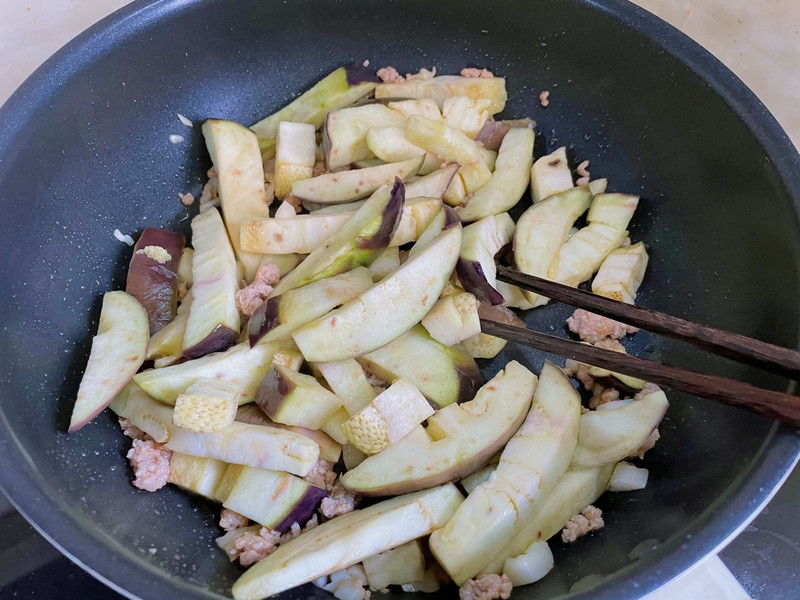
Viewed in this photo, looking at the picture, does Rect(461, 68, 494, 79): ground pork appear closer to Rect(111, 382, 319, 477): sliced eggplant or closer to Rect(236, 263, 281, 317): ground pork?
Rect(236, 263, 281, 317): ground pork

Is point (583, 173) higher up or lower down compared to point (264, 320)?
higher up

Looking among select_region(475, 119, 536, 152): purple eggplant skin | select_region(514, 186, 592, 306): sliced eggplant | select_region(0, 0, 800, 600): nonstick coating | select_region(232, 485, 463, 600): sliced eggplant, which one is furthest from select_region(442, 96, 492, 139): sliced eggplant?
select_region(232, 485, 463, 600): sliced eggplant

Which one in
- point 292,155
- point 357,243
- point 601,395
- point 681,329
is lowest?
point 601,395

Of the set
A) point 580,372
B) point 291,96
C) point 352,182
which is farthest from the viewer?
point 291,96

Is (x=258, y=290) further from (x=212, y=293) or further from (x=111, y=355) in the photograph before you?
(x=111, y=355)

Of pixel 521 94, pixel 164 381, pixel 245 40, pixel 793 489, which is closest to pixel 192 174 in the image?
pixel 245 40

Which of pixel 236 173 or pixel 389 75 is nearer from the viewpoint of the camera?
pixel 236 173

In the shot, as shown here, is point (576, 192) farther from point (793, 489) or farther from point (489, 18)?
point (793, 489)

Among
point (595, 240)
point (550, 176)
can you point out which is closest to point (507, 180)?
point (550, 176)
